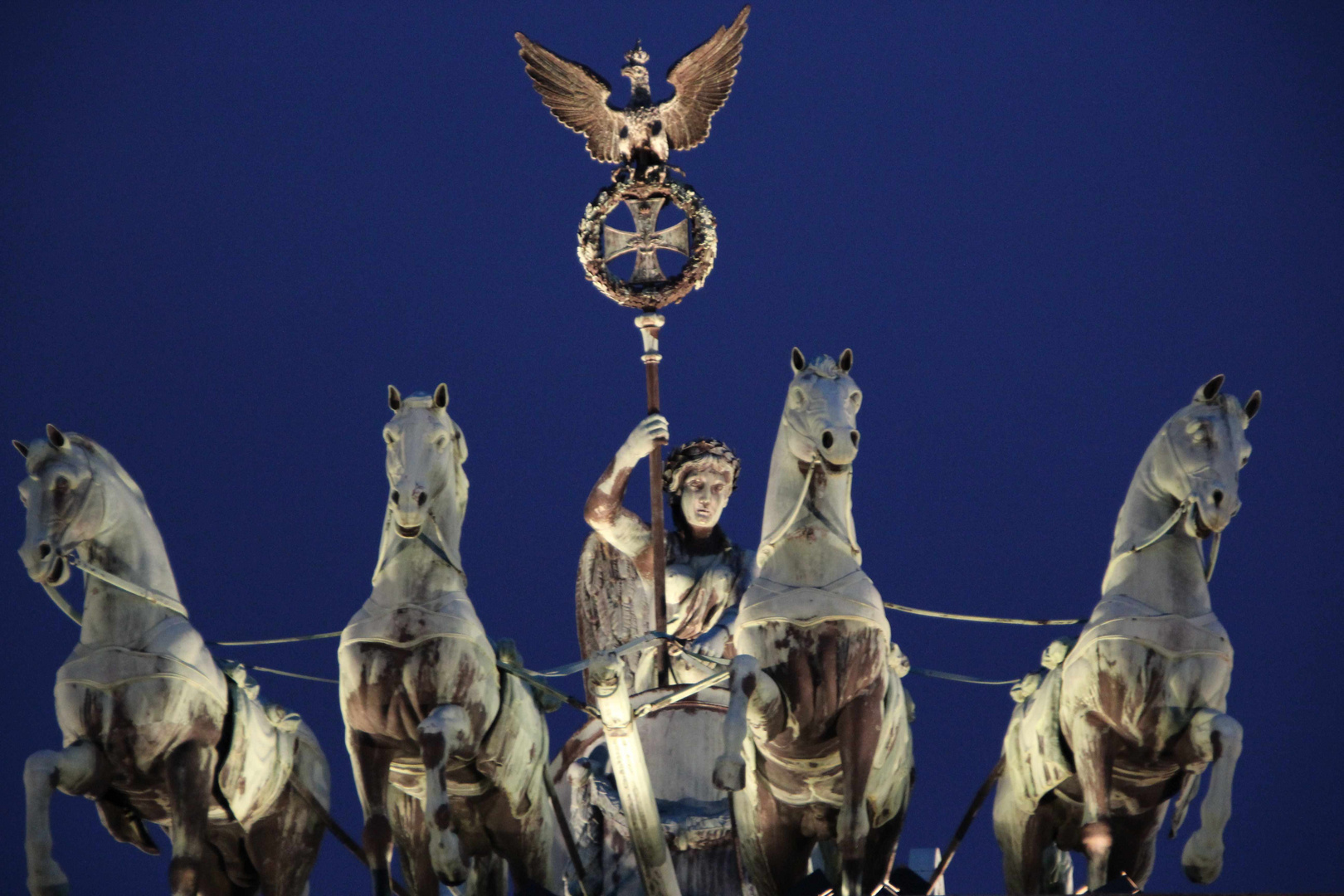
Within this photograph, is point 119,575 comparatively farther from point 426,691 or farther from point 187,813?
point 426,691

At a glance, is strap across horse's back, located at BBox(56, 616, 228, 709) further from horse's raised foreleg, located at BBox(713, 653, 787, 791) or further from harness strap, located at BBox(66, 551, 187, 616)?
horse's raised foreleg, located at BBox(713, 653, 787, 791)

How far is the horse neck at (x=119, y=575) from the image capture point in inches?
279

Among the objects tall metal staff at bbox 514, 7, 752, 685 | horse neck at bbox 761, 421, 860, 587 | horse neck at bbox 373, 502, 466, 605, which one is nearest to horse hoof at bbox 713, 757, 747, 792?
horse neck at bbox 761, 421, 860, 587

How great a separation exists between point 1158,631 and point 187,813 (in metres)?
3.51

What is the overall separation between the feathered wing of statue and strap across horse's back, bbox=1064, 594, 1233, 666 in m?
2.01

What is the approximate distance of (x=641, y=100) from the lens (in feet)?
30.4

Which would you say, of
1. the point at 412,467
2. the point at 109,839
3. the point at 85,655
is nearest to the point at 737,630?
the point at 412,467

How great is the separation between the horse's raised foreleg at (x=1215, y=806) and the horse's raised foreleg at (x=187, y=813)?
3424mm

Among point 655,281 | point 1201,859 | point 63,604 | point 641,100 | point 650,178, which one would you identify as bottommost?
point 1201,859

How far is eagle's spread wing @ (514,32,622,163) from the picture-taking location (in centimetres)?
933

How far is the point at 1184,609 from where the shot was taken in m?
7.02

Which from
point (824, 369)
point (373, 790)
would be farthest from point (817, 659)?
point (373, 790)

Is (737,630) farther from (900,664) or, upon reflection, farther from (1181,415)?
(1181,415)

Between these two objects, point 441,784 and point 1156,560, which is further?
point 1156,560
